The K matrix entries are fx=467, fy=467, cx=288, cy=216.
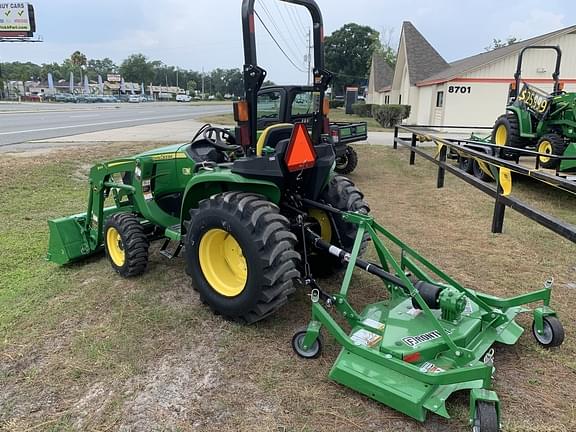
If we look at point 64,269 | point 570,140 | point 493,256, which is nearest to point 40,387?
point 64,269

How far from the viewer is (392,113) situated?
25297mm

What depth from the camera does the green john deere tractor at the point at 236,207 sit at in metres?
3.10

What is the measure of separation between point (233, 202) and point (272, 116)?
494 cm

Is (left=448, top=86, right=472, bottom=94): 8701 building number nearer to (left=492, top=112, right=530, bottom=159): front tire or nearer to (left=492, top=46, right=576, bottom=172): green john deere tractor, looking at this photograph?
(left=492, top=46, right=576, bottom=172): green john deere tractor

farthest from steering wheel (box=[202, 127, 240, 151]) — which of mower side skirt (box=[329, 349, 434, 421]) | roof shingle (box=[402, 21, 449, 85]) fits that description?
roof shingle (box=[402, 21, 449, 85])

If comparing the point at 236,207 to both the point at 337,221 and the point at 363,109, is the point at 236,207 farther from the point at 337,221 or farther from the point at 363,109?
the point at 363,109

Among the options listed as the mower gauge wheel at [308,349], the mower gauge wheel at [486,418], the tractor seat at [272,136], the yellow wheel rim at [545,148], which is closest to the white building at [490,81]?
the yellow wheel rim at [545,148]

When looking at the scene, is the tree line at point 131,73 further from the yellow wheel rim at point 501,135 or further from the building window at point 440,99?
the yellow wheel rim at point 501,135

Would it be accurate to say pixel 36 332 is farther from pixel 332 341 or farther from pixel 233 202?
pixel 332 341

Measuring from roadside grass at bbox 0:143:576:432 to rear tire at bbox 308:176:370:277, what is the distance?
9.1 inches

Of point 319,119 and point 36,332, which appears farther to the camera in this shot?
point 319,119

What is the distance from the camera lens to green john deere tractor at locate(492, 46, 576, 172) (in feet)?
28.7

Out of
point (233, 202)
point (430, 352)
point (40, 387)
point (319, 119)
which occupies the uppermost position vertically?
point (319, 119)

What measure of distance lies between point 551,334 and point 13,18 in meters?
76.0
